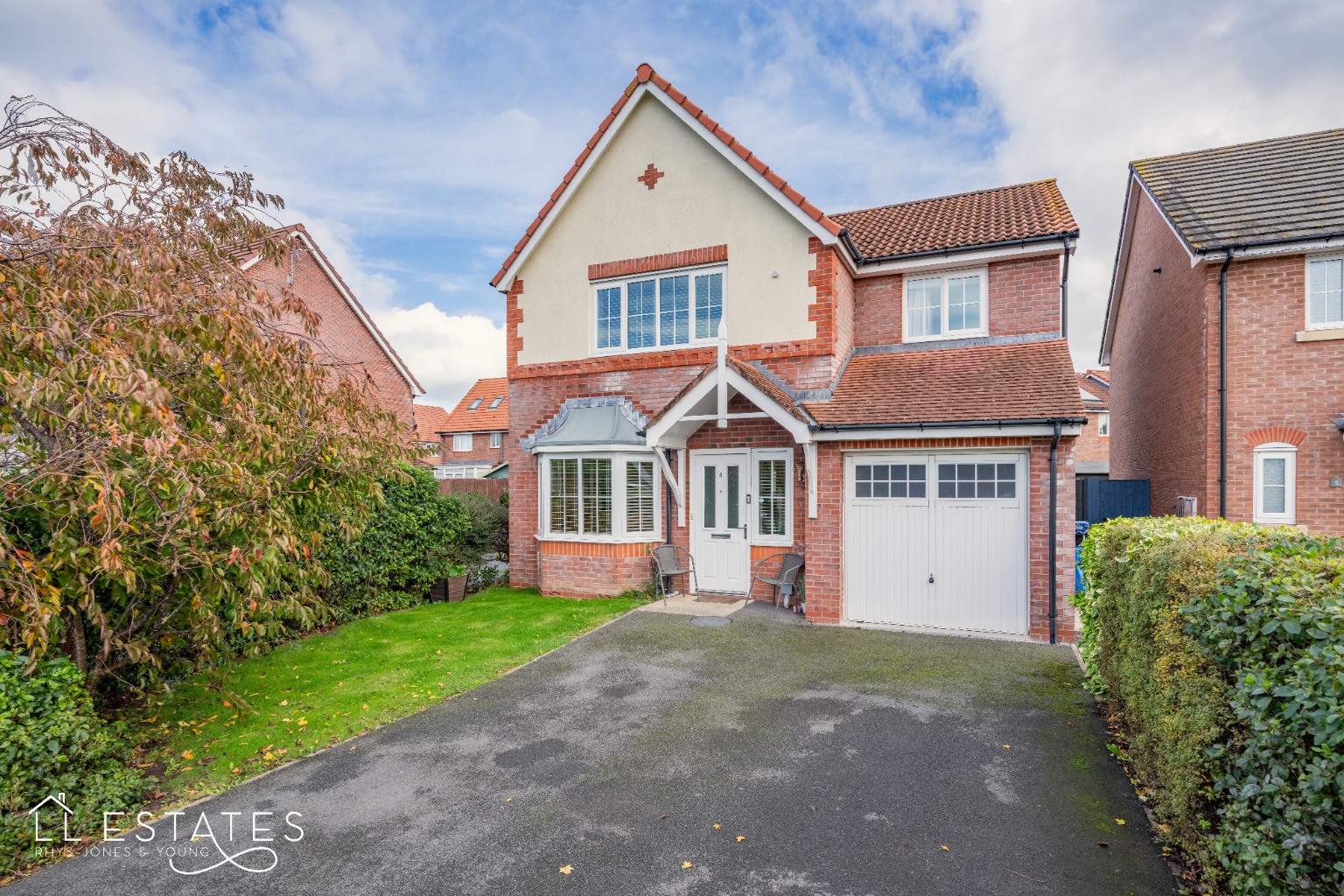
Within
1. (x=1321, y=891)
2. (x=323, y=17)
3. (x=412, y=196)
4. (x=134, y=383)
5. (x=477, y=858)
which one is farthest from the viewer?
(x=412, y=196)

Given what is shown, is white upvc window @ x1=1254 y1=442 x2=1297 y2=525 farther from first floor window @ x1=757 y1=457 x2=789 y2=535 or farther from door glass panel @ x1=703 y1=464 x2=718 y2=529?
door glass panel @ x1=703 y1=464 x2=718 y2=529

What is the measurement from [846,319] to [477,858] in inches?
401

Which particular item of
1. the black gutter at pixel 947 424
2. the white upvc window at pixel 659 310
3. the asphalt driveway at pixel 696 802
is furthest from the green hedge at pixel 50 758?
the white upvc window at pixel 659 310

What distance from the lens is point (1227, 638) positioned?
10.7 ft

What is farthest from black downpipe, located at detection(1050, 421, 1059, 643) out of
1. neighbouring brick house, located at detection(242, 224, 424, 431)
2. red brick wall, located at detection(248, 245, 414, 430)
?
red brick wall, located at detection(248, 245, 414, 430)

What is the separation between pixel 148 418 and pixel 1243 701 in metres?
6.24

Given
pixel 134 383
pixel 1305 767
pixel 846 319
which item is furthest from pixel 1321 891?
pixel 846 319

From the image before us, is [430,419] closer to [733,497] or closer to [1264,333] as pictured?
[733,497]

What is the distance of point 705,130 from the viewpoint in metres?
11.8

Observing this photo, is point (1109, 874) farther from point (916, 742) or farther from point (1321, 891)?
point (916, 742)

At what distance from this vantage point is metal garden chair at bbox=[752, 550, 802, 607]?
10992 millimetres
